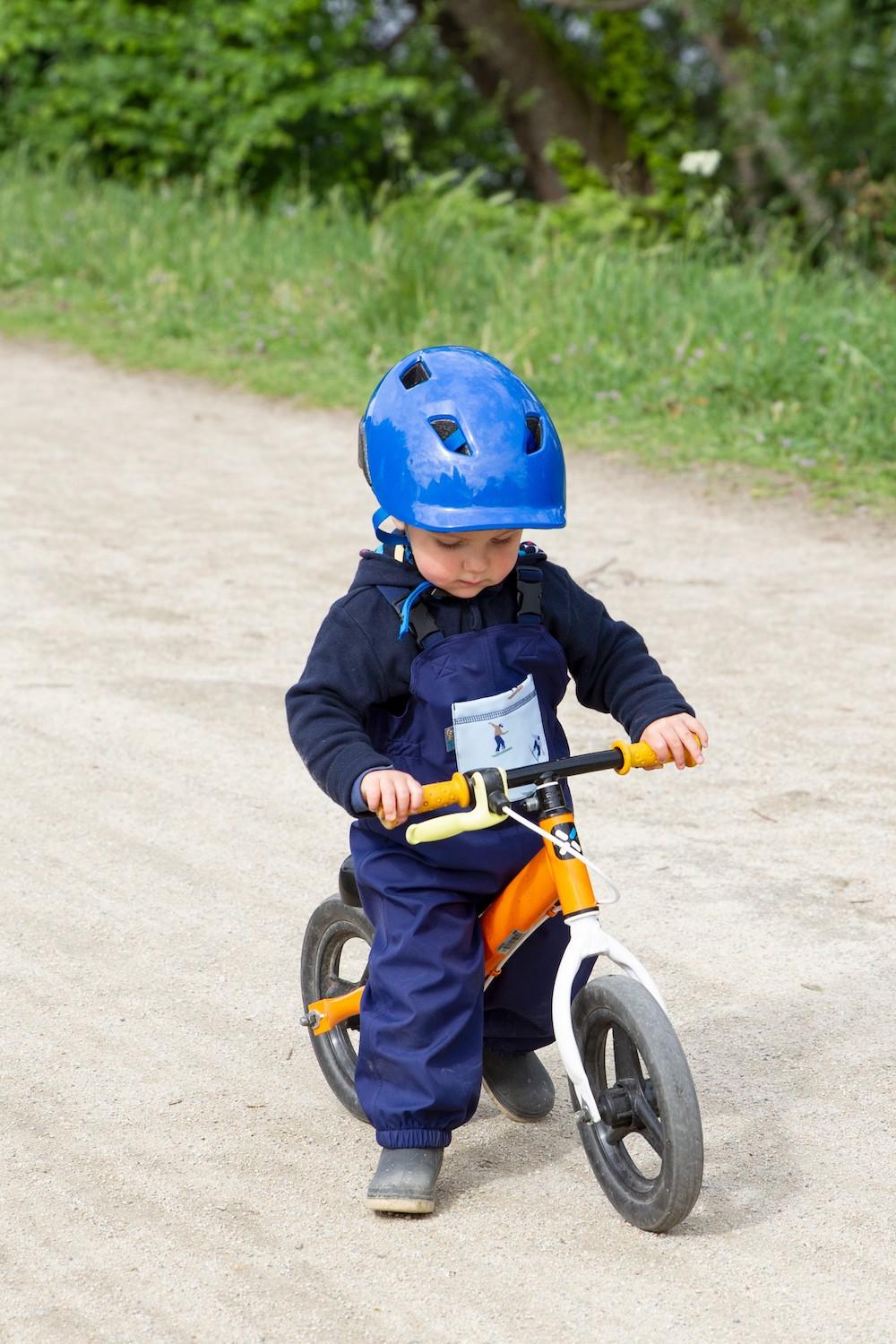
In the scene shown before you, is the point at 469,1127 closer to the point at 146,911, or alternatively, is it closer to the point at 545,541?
the point at 146,911

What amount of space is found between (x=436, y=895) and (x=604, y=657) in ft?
1.58

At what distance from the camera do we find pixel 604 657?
2.85 metres

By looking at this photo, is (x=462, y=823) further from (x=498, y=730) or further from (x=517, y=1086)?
(x=517, y=1086)

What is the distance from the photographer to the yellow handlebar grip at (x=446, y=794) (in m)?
2.47

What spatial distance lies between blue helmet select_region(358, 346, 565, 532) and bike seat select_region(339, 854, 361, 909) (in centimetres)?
65

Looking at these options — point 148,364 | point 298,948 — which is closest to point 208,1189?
point 298,948

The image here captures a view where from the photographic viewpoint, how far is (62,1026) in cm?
327

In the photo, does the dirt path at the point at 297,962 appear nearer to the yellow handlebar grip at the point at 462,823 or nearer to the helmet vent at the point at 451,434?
the yellow handlebar grip at the point at 462,823

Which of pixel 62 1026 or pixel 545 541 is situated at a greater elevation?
pixel 62 1026

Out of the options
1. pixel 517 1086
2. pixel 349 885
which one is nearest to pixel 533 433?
pixel 349 885

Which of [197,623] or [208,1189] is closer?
[208,1189]

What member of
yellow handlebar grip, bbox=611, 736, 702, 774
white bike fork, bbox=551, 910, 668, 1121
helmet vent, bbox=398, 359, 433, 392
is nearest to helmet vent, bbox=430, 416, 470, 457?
helmet vent, bbox=398, 359, 433, 392

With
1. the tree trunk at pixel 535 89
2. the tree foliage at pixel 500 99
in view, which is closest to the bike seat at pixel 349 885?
the tree foliage at pixel 500 99

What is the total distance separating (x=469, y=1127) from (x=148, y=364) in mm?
7477
